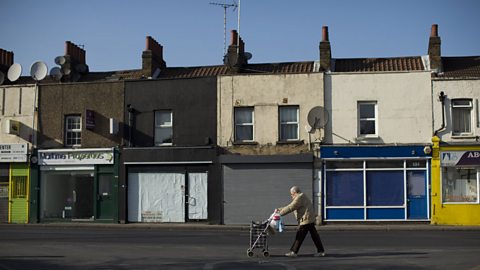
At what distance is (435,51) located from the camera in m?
28.2

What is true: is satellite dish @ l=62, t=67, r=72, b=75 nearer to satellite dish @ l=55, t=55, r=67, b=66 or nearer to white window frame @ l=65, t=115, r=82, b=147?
satellite dish @ l=55, t=55, r=67, b=66

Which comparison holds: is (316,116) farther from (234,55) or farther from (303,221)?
(303,221)

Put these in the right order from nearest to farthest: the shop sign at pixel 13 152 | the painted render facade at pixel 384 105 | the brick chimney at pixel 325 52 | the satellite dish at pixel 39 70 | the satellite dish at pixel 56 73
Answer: the painted render facade at pixel 384 105 → the brick chimney at pixel 325 52 → the shop sign at pixel 13 152 → the satellite dish at pixel 39 70 → the satellite dish at pixel 56 73

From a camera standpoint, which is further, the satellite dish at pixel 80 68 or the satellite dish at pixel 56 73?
the satellite dish at pixel 80 68

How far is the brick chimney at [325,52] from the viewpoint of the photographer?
29.1m

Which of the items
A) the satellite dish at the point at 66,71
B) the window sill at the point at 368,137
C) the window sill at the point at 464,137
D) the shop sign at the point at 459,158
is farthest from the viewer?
the satellite dish at the point at 66,71

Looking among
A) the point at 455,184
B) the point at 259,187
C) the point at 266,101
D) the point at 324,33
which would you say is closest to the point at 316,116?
the point at 266,101

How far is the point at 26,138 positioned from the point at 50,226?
5.17 metres

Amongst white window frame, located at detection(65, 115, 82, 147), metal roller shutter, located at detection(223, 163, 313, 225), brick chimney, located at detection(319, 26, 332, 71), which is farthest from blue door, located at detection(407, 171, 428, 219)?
white window frame, located at detection(65, 115, 82, 147)

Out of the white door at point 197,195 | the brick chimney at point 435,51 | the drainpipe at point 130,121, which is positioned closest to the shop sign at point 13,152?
the drainpipe at point 130,121

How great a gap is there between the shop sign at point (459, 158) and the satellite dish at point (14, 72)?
69.8 feet

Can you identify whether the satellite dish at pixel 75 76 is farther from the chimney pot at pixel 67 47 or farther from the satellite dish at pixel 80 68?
the chimney pot at pixel 67 47

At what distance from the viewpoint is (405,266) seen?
12.7 m

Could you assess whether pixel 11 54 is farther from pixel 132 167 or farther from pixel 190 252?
pixel 190 252
